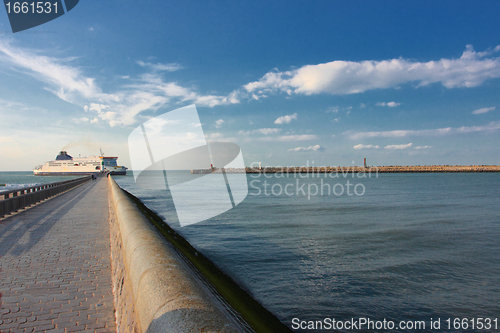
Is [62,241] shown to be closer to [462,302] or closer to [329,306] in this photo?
[329,306]

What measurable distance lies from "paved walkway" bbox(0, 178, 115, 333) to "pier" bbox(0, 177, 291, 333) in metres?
0.01

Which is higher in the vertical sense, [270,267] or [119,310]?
[119,310]

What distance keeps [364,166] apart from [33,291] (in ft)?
534

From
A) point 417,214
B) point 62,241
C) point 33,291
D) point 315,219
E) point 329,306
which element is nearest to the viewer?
point 33,291

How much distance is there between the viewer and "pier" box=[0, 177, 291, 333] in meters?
2.09

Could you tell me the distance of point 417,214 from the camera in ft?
67.3

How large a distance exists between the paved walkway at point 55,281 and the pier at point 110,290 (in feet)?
0.03

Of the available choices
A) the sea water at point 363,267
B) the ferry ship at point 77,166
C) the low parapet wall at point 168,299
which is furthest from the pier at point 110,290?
the ferry ship at point 77,166

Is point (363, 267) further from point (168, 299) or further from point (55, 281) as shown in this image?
point (168, 299)

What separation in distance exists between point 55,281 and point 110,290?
3.18 ft

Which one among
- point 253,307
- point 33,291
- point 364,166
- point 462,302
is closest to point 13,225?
point 33,291

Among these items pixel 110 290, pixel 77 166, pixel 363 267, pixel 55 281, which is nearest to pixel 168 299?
pixel 110 290

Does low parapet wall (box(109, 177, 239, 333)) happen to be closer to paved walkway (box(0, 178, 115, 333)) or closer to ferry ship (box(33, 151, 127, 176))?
paved walkway (box(0, 178, 115, 333))

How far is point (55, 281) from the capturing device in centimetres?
457
